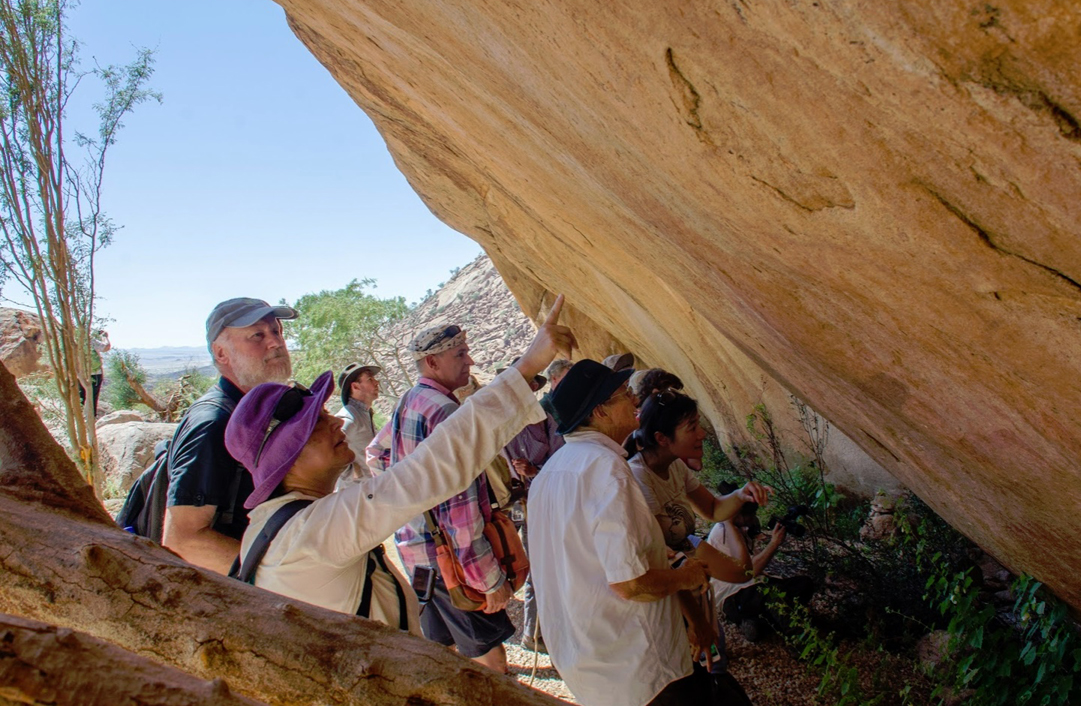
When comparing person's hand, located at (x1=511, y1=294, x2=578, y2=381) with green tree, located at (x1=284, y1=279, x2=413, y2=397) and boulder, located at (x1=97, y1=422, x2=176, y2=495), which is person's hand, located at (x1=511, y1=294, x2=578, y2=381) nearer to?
boulder, located at (x1=97, y1=422, x2=176, y2=495)

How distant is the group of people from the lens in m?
1.99

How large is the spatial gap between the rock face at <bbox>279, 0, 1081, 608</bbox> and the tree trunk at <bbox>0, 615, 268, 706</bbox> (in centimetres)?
136

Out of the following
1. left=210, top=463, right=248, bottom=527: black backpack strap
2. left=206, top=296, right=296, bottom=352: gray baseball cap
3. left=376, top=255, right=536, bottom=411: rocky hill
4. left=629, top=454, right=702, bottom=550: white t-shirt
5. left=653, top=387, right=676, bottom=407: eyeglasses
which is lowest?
left=376, top=255, right=536, bottom=411: rocky hill

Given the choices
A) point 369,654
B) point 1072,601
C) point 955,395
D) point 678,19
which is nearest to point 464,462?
point 369,654

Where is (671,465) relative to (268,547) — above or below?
below

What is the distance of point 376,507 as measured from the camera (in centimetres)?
192

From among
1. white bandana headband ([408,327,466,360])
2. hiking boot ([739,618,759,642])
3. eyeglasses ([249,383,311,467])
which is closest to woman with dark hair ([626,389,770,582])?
white bandana headband ([408,327,466,360])

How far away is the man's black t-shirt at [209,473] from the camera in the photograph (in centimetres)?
253

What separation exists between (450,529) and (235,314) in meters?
1.32

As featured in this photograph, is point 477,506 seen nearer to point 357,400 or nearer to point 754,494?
point 754,494

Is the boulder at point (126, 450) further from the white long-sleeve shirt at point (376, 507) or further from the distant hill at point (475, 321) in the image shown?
the distant hill at point (475, 321)

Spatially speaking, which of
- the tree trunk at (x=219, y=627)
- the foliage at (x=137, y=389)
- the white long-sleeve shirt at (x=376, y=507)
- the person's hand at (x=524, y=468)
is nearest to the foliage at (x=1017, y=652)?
the white long-sleeve shirt at (x=376, y=507)

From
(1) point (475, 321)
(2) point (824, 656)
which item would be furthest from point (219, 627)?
(1) point (475, 321)

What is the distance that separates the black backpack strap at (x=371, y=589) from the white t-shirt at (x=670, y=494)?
4.26 feet
